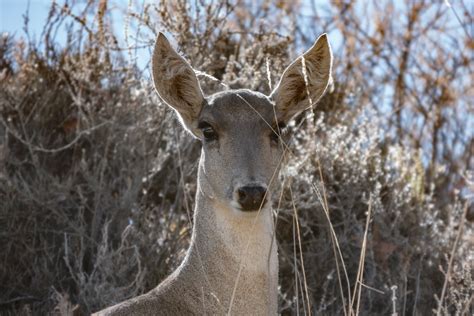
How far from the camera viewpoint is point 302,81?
5148 millimetres

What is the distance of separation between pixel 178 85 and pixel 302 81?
0.66m

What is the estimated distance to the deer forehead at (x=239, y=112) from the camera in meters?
4.87

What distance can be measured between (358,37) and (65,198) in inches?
206

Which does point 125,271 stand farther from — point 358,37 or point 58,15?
point 358,37

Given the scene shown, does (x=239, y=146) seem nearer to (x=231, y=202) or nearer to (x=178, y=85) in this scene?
(x=231, y=202)

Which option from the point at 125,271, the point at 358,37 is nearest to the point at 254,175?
the point at 125,271

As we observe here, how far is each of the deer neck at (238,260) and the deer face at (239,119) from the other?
11 cm

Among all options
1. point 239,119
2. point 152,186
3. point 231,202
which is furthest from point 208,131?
point 152,186

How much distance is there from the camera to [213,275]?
470 centimetres

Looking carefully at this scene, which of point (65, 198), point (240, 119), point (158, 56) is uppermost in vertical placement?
point (158, 56)

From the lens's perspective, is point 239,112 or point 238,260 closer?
point 238,260

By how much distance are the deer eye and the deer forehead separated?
25 millimetres

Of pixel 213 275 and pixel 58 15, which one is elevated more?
pixel 58 15

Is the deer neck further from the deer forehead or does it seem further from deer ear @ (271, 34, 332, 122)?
deer ear @ (271, 34, 332, 122)
